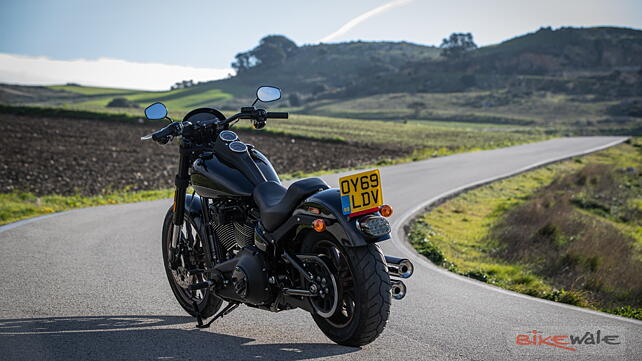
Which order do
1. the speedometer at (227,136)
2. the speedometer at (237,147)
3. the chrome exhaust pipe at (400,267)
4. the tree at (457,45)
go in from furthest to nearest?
1. the tree at (457,45)
2. the speedometer at (227,136)
3. the speedometer at (237,147)
4. the chrome exhaust pipe at (400,267)

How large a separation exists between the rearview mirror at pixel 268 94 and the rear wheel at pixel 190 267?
123 centimetres

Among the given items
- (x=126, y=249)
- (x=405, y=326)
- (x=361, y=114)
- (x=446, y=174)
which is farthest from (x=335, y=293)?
(x=361, y=114)

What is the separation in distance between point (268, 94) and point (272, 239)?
5.19 ft

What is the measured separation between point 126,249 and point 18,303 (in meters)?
3.05

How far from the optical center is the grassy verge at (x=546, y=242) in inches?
349

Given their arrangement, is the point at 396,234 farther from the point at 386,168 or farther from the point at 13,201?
the point at 386,168

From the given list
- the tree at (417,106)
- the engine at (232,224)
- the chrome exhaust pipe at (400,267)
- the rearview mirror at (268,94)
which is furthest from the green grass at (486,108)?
the chrome exhaust pipe at (400,267)

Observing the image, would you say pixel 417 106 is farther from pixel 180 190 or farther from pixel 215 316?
pixel 215 316

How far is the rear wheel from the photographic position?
18.9 feet

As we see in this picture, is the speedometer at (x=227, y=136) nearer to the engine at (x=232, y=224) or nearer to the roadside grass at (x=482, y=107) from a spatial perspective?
the engine at (x=232, y=224)

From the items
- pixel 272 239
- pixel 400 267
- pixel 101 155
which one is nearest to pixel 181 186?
pixel 272 239

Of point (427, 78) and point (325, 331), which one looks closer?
point (325, 331)

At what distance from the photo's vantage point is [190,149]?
5812 mm

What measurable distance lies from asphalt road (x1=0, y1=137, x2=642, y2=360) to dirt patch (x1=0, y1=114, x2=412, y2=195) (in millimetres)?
10318
